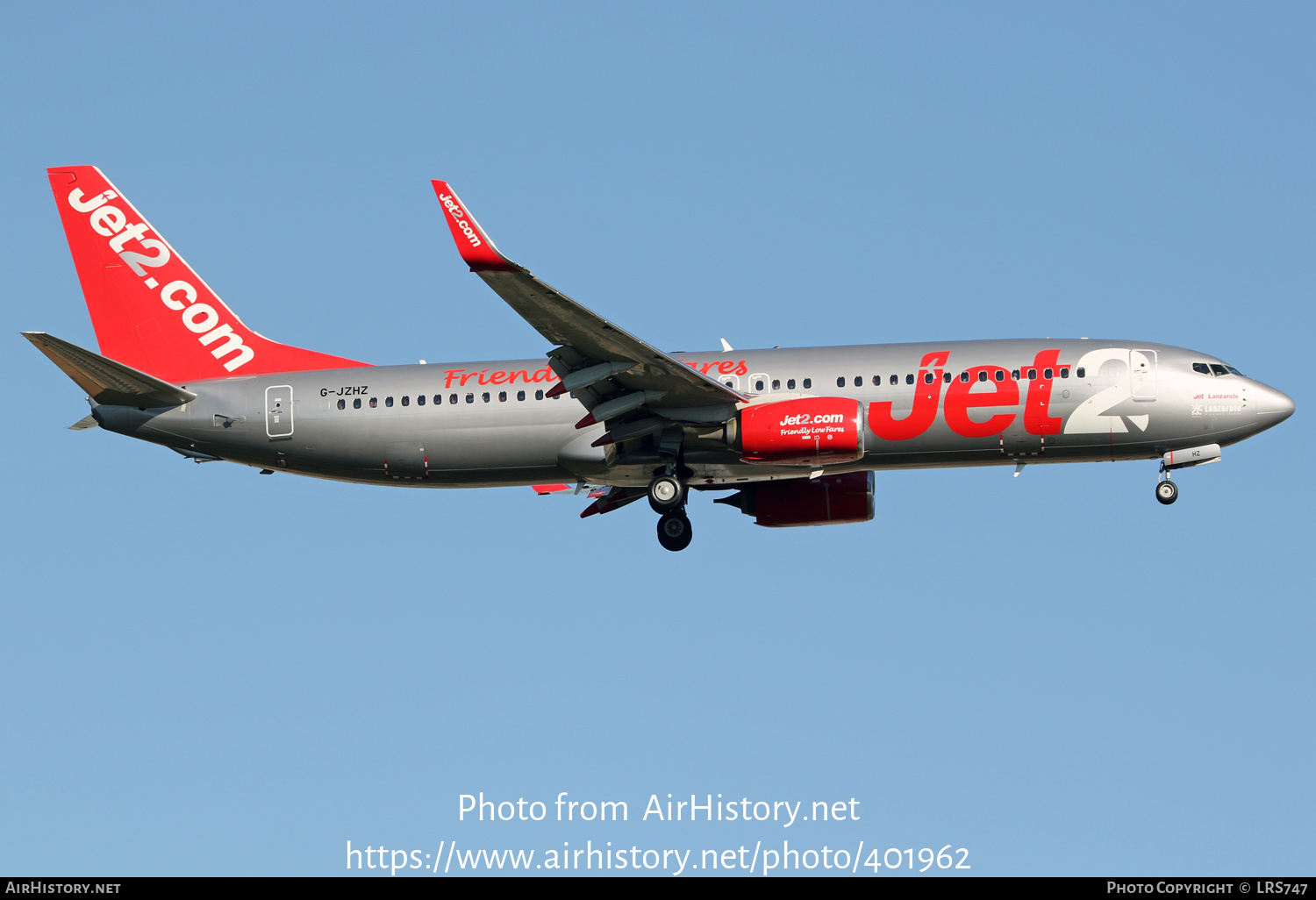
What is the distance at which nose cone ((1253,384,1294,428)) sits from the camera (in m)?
39.4

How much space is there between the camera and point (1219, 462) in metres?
39.8

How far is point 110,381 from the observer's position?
40.7 meters

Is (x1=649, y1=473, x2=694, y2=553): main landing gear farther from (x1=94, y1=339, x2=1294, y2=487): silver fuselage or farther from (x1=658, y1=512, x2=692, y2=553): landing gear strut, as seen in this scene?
(x1=94, y1=339, x2=1294, y2=487): silver fuselage

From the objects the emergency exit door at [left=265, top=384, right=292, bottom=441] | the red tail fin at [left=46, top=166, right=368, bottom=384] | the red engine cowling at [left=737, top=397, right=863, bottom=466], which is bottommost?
the red engine cowling at [left=737, top=397, right=863, bottom=466]

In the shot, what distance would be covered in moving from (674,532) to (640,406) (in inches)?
167

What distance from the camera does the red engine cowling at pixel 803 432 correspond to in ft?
126

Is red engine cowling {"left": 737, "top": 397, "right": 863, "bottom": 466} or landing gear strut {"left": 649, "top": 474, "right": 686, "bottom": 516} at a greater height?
red engine cowling {"left": 737, "top": 397, "right": 863, "bottom": 466}

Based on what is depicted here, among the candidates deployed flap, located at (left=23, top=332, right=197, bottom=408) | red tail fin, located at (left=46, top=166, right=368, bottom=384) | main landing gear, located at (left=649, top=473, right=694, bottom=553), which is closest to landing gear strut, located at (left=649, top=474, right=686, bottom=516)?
main landing gear, located at (left=649, top=473, right=694, bottom=553)

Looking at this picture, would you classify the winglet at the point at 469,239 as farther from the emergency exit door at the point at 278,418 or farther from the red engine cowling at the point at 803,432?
the emergency exit door at the point at 278,418

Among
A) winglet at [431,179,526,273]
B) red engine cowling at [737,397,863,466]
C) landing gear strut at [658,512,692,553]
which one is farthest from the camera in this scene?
landing gear strut at [658,512,692,553]

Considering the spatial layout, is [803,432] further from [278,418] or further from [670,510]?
[278,418]

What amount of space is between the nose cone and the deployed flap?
95.0 ft

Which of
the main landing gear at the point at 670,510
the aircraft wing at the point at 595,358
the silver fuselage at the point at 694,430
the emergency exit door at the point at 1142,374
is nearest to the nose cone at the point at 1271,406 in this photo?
the silver fuselage at the point at 694,430

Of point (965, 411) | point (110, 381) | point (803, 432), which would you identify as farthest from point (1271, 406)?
point (110, 381)
